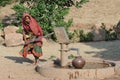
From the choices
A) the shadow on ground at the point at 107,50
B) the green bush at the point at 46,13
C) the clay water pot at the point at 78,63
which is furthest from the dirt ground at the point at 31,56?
the green bush at the point at 46,13

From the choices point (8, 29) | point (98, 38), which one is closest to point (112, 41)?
point (98, 38)

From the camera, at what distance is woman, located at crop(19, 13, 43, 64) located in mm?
9445

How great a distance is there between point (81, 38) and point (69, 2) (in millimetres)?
1773

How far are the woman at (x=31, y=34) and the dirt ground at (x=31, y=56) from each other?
45cm

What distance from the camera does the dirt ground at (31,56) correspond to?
27.9ft

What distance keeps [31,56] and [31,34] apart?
2.07 meters

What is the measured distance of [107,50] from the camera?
12453 mm

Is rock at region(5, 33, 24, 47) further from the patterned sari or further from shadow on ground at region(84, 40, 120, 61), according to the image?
the patterned sari

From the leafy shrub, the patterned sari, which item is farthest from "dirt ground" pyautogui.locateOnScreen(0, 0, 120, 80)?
the leafy shrub

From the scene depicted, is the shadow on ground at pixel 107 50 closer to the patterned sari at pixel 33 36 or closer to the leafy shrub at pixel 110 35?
the leafy shrub at pixel 110 35

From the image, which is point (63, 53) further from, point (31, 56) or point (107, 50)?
point (107, 50)

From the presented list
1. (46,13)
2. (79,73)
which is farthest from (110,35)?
(79,73)

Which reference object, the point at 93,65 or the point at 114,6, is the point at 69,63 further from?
the point at 114,6

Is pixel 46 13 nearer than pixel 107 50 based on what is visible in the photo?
No
